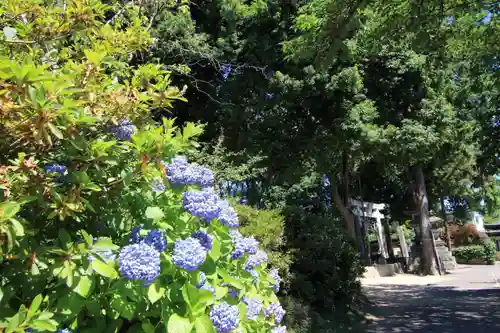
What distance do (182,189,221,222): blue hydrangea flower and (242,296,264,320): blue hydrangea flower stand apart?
28.7 inches

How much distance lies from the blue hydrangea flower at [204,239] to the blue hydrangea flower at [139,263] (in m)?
0.40

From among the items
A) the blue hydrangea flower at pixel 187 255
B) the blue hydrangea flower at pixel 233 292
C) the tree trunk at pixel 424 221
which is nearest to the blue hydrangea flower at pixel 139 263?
the blue hydrangea flower at pixel 187 255

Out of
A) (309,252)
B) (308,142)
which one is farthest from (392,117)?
(309,252)

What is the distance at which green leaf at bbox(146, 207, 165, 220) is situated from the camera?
2.04m

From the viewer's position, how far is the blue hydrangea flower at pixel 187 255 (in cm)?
185

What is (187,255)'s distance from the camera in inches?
73.2

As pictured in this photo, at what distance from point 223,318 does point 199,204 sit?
0.54 metres

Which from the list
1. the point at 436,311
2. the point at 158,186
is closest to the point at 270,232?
the point at 158,186

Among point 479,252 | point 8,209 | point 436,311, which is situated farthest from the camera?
point 479,252

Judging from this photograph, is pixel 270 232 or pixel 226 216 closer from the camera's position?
pixel 226 216

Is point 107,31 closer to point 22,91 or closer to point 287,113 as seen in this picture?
point 22,91

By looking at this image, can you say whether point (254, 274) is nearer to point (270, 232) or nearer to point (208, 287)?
point (208, 287)

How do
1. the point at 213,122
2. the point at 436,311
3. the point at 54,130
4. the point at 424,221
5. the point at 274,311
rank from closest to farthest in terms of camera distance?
1. the point at 54,130
2. the point at 274,311
3. the point at 436,311
4. the point at 213,122
5. the point at 424,221

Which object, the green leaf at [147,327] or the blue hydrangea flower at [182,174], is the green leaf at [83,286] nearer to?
the green leaf at [147,327]
